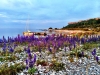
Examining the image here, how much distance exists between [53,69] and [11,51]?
291 centimetres

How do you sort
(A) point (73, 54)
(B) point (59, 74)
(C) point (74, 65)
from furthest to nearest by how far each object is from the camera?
(A) point (73, 54) < (C) point (74, 65) < (B) point (59, 74)

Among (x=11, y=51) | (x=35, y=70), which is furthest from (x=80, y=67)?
(x=11, y=51)

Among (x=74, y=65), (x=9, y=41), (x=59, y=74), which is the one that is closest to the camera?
(x=59, y=74)

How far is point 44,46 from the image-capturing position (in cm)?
1070

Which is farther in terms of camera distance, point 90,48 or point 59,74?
point 90,48

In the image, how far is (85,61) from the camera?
7.96 m

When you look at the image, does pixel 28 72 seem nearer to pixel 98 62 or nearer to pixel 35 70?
pixel 35 70

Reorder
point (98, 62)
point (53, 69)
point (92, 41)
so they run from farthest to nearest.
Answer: point (92, 41) < point (98, 62) < point (53, 69)

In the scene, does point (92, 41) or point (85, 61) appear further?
point (92, 41)

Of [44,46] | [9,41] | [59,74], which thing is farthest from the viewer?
[9,41]

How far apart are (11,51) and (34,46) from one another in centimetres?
183

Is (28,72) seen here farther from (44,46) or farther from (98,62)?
(44,46)

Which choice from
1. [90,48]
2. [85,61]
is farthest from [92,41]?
[85,61]

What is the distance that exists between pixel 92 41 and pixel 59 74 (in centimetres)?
794
